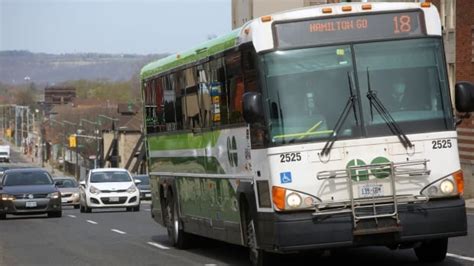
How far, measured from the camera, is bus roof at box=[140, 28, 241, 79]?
1583 centimetres

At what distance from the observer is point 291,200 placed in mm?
13664

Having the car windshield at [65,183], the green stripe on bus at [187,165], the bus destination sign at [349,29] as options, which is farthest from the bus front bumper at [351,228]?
the car windshield at [65,183]

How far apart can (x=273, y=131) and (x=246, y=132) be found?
3.65 ft

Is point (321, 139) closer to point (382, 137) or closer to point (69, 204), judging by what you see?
point (382, 137)

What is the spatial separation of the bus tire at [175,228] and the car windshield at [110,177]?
19829 millimetres

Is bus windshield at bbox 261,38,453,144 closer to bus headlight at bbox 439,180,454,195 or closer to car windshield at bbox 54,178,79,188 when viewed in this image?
bus headlight at bbox 439,180,454,195

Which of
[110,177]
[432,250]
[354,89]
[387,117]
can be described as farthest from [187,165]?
[110,177]

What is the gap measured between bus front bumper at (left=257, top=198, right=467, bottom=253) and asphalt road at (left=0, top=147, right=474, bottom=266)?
161 centimetres

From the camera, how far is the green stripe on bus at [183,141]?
17.3 meters

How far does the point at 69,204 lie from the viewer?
1944 inches

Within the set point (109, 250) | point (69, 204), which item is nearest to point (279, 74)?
point (109, 250)

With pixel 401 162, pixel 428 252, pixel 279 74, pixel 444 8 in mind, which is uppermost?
pixel 444 8

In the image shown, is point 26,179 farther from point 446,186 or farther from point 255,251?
point 446,186

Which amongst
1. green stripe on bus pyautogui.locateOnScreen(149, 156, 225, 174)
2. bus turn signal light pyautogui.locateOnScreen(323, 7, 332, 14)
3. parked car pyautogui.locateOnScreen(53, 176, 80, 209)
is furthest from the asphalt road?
parked car pyautogui.locateOnScreen(53, 176, 80, 209)
